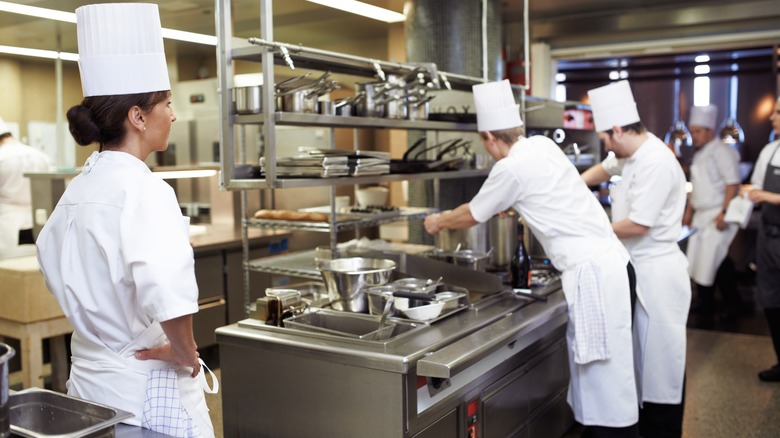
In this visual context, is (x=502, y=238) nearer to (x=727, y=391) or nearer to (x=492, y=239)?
(x=492, y=239)

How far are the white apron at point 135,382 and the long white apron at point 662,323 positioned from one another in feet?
7.84

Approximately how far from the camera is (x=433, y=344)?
2.30m

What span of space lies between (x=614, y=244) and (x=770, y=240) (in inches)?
76.9

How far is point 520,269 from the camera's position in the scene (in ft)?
10.7

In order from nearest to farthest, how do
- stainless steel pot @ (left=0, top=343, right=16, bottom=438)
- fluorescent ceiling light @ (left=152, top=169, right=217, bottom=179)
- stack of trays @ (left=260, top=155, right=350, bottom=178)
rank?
stainless steel pot @ (left=0, top=343, right=16, bottom=438) < stack of trays @ (left=260, top=155, right=350, bottom=178) < fluorescent ceiling light @ (left=152, top=169, right=217, bottom=179)

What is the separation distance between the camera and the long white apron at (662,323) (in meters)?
3.38

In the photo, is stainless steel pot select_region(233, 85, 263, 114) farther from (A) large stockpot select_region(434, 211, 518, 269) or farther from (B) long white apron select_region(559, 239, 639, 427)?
(B) long white apron select_region(559, 239, 639, 427)

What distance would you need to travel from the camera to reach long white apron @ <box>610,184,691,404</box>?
338 centimetres

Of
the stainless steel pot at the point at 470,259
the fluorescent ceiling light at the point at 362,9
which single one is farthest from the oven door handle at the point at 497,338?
the fluorescent ceiling light at the point at 362,9

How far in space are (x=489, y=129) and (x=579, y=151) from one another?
2.19 metres

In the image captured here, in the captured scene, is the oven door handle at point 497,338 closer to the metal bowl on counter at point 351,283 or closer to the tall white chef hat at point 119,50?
the metal bowl on counter at point 351,283

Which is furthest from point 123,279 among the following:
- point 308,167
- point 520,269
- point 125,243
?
point 520,269

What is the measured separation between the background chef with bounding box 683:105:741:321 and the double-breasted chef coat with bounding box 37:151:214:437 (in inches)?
207

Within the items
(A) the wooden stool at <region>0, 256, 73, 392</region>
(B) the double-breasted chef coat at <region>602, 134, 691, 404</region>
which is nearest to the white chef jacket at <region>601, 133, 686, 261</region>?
(B) the double-breasted chef coat at <region>602, 134, 691, 404</region>
